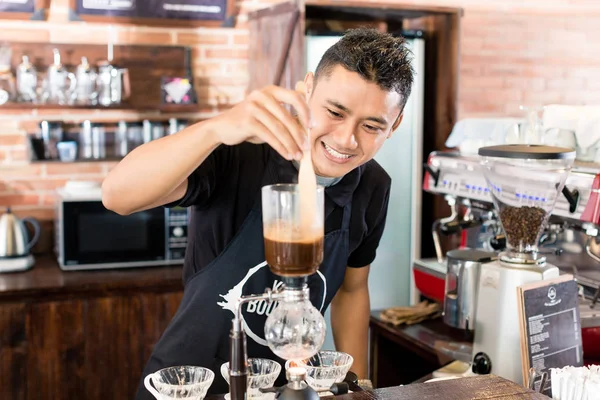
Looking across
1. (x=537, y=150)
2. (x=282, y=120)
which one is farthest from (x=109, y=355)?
(x=282, y=120)

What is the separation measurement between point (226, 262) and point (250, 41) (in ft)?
8.04

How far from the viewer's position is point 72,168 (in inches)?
153

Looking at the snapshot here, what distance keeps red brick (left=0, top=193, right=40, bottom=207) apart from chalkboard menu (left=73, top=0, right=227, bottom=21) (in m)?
0.93

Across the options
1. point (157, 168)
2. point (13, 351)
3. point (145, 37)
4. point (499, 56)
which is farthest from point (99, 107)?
point (499, 56)

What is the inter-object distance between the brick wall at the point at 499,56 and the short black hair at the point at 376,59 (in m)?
2.47

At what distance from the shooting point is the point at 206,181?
1.77 m

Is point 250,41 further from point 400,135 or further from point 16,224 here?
point 16,224

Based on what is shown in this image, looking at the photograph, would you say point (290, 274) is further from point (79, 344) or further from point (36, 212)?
point (36, 212)

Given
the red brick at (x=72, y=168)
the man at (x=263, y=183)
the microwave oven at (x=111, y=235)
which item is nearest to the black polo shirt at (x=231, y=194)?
the man at (x=263, y=183)

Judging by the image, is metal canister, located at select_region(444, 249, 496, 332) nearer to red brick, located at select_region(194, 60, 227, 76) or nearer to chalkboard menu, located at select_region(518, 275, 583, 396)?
chalkboard menu, located at select_region(518, 275, 583, 396)

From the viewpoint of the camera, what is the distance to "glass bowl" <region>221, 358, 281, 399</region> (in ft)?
4.98

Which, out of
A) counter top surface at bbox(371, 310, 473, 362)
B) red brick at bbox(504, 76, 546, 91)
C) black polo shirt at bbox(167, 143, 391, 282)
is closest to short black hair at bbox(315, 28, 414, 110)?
black polo shirt at bbox(167, 143, 391, 282)

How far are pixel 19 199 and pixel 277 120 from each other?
2831mm

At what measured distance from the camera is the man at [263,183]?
148 centimetres
